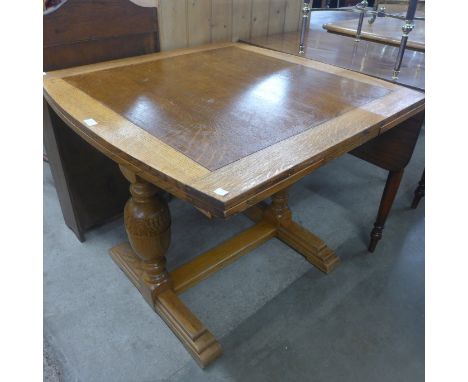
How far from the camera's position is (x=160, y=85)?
3.94ft

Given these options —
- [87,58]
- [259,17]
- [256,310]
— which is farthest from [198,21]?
[256,310]

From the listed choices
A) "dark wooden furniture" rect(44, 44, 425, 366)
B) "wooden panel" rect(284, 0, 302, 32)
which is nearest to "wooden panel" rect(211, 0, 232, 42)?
"dark wooden furniture" rect(44, 44, 425, 366)

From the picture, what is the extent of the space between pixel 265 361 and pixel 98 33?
1.36 metres

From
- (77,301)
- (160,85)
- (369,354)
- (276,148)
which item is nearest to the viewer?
(276,148)

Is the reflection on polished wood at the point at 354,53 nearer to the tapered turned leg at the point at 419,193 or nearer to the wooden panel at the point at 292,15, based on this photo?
the wooden panel at the point at 292,15

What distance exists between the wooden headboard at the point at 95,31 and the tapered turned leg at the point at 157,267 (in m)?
0.58

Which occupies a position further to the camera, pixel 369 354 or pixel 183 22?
pixel 183 22

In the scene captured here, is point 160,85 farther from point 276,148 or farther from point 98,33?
point 276,148

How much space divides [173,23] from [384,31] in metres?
1.30

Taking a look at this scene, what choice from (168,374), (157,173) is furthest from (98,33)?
(168,374)

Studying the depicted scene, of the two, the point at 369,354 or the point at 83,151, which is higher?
the point at 83,151

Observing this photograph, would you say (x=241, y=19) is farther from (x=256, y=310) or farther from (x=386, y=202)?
(x=256, y=310)

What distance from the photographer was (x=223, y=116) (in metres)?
1.00

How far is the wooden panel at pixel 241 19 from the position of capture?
1819 mm
